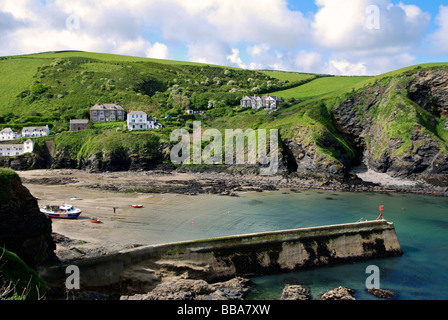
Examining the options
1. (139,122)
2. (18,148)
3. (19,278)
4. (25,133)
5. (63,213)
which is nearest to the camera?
→ (19,278)

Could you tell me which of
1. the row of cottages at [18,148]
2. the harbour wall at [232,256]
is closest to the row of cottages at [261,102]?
the row of cottages at [18,148]

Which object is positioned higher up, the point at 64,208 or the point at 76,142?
the point at 76,142

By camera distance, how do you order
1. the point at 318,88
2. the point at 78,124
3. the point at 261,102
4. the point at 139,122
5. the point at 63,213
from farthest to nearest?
the point at 318,88 → the point at 261,102 → the point at 78,124 → the point at 139,122 → the point at 63,213

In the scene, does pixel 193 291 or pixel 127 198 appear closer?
pixel 193 291


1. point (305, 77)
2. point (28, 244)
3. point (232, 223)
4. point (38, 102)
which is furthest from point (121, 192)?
point (305, 77)

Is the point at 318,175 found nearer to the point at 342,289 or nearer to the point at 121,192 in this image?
the point at 121,192

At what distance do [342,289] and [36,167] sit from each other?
8571 centimetres

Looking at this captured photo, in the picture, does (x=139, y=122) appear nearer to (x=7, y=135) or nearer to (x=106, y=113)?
(x=106, y=113)

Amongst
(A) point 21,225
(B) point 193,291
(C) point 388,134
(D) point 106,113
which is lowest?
(B) point 193,291

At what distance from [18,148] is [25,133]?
34.9ft

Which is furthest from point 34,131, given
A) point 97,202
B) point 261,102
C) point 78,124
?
point 261,102

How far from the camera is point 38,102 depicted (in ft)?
408

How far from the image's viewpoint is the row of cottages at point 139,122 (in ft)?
325

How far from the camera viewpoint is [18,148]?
3489 inches
